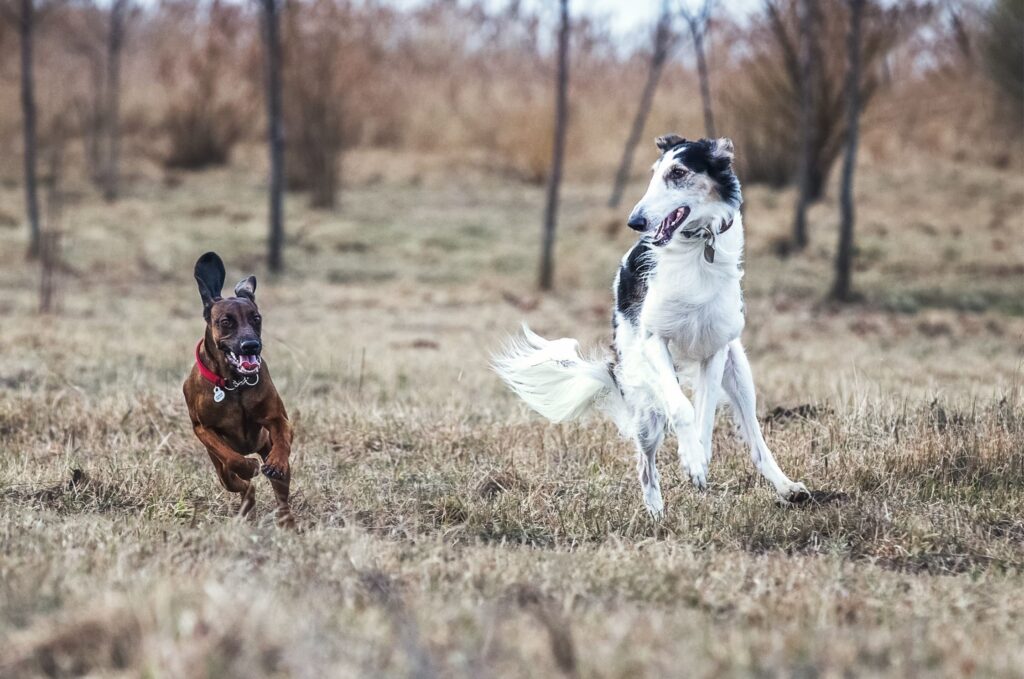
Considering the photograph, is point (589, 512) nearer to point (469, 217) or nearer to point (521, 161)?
point (469, 217)

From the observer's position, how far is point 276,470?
443 centimetres

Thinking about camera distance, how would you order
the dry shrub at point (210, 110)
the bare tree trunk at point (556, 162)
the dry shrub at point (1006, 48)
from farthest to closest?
1. the dry shrub at point (210, 110)
2. the dry shrub at point (1006, 48)
3. the bare tree trunk at point (556, 162)

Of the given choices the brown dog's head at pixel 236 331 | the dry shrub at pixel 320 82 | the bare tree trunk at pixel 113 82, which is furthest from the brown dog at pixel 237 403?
the bare tree trunk at pixel 113 82

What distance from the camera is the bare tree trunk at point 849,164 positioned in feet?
38.9

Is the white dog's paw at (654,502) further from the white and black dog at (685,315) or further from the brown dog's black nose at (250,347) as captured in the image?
the brown dog's black nose at (250,347)

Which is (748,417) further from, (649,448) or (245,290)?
(245,290)

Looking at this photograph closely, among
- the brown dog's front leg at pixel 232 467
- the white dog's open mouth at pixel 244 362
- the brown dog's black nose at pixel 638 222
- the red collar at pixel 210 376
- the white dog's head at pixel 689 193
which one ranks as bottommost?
the brown dog's front leg at pixel 232 467

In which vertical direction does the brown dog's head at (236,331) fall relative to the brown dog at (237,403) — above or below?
above

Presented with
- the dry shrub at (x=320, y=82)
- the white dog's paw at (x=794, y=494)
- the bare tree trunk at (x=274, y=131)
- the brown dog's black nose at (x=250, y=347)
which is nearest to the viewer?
the brown dog's black nose at (x=250, y=347)

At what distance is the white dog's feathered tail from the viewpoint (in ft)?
17.8

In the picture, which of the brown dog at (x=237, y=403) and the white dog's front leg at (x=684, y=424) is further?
the white dog's front leg at (x=684, y=424)

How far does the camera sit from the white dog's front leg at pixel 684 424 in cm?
470

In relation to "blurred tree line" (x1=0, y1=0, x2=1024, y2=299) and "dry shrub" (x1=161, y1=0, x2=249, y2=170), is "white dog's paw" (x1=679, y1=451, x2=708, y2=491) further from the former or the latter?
"dry shrub" (x1=161, y1=0, x2=249, y2=170)

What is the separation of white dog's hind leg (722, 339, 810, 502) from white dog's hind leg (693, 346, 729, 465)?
0.09 m
